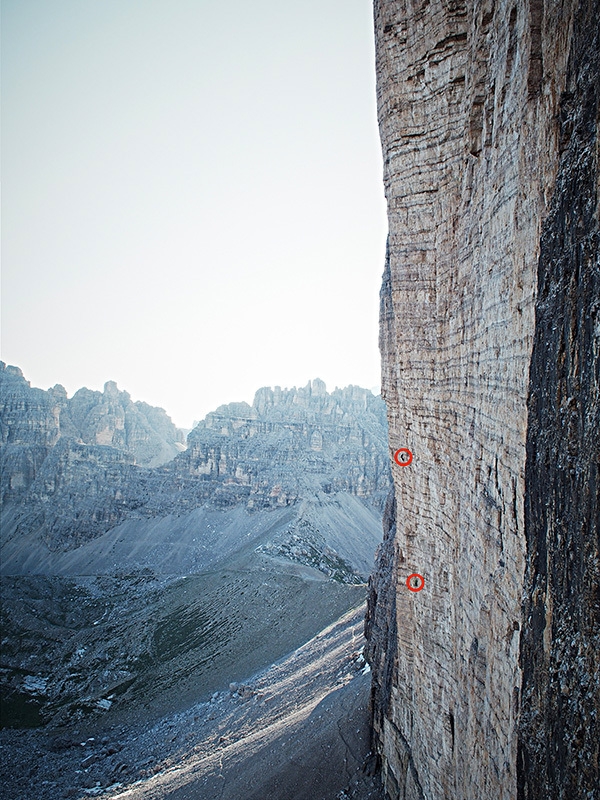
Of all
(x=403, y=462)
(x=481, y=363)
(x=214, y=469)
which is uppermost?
(x=481, y=363)

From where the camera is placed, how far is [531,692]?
3309 mm

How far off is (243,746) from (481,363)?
17882 millimetres

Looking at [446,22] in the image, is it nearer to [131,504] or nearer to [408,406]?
[408,406]

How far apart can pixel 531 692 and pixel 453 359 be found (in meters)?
4.01

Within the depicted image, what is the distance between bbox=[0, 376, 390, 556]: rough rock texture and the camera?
6419cm

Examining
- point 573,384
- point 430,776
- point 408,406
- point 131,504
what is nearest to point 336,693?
point 430,776

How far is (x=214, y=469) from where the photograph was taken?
220 ft

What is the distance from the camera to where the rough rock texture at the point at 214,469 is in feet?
211

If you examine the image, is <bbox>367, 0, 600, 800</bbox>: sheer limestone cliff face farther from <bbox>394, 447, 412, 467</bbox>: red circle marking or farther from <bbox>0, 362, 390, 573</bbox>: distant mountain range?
<bbox>0, 362, 390, 573</bbox>: distant mountain range

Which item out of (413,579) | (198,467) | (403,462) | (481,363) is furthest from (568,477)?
(198,467)

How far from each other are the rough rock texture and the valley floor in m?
34.7

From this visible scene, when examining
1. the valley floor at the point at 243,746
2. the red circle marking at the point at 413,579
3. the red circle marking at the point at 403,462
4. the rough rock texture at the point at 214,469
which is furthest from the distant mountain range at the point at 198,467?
the red circle marking at the point at 403,462

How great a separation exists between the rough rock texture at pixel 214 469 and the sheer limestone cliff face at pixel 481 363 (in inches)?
2038

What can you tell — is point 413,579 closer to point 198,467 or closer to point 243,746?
point 243,746
